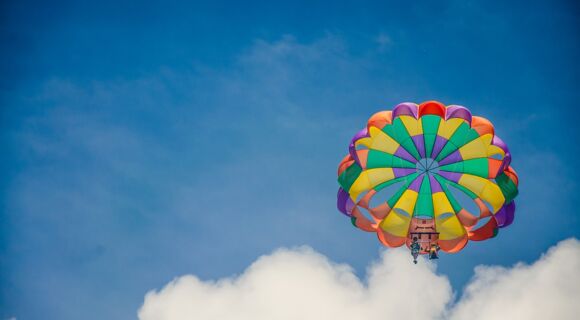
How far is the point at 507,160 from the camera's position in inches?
1135

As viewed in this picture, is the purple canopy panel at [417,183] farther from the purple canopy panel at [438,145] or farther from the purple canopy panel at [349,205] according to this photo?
the purple canopy panel at [349,205]

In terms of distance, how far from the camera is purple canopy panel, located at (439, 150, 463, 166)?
99.0 feet

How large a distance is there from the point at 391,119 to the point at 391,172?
2.23 metres

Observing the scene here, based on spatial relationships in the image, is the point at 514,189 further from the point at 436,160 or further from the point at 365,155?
the point at 365,155

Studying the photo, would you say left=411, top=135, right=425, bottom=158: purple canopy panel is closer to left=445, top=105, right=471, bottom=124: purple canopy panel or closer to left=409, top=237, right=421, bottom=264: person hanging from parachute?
left=445, top=105, right=471, bottom=124: purple canopy panel

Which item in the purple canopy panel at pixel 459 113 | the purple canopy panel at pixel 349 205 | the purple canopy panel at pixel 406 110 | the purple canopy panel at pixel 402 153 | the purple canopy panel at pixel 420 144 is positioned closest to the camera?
the purple canopy panel at pixel 459 113

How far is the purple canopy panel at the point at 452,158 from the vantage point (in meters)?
30.2

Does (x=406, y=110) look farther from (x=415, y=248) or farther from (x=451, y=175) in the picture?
(x=415, y=248)

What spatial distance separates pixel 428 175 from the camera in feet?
102

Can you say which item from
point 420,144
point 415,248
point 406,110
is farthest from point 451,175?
point 406,110

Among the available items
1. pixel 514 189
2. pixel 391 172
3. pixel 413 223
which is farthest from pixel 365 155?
pixel 514 189

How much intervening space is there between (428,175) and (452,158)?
47.7 inches

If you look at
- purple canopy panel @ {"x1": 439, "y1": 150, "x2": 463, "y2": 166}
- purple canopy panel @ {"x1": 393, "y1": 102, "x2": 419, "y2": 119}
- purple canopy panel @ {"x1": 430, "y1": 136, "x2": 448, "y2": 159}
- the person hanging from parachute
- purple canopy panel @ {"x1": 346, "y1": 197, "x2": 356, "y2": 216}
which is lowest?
the person hanging from parachute

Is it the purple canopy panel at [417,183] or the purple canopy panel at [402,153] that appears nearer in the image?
the purple canopy panel at [402,153]
